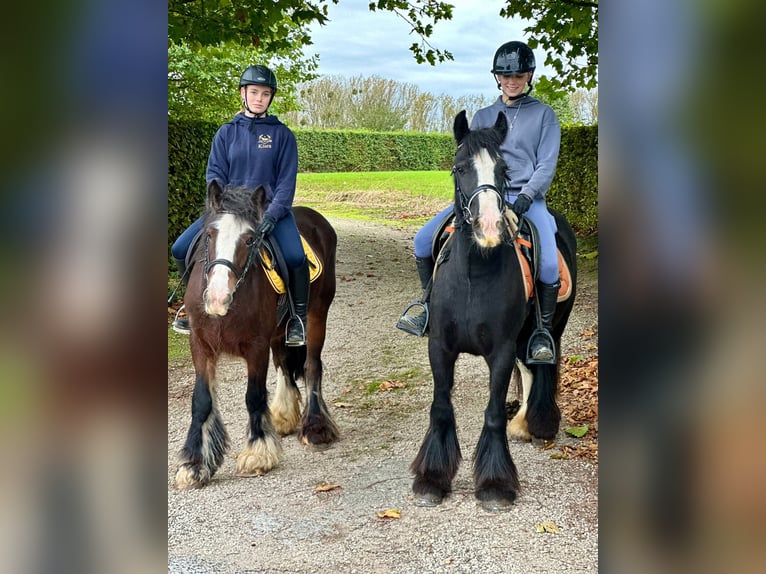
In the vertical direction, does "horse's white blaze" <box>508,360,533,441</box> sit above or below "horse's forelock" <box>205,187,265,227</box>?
below

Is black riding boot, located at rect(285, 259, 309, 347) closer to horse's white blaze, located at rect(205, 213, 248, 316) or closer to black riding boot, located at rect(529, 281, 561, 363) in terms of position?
horse's white blaze, located at rect(205, 213, 248, 316)

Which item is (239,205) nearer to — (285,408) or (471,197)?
(471,197)

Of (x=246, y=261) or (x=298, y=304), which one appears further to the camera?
(x=298, y=304)

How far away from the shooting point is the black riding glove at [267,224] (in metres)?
4.54

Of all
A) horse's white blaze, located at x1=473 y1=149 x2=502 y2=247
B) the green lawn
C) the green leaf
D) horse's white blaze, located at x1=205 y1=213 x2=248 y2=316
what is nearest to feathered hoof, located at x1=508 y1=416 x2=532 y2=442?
the green leaf

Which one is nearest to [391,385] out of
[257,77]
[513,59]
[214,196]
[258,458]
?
[258,458]

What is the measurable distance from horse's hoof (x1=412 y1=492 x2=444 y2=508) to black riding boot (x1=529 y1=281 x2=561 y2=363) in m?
1.11

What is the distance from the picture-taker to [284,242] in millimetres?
4902

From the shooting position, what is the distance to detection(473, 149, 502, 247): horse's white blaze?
3.61m

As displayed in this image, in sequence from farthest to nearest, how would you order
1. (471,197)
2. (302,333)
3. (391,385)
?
(391,385) < (302,333) < (471,197)

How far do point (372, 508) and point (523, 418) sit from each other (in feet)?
5.09
